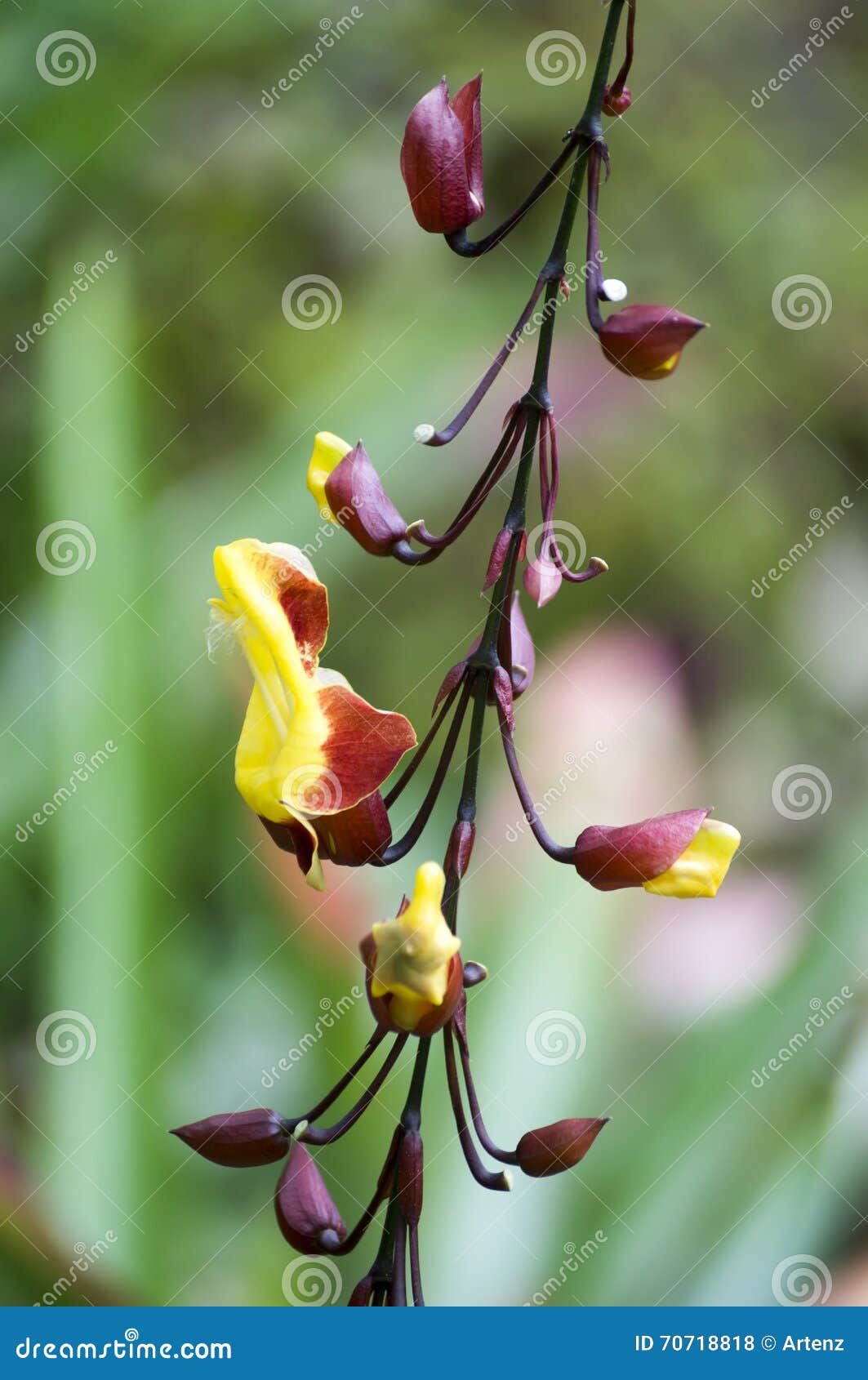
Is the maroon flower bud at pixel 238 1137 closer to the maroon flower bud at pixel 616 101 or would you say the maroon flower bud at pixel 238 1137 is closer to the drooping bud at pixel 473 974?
the drooping bud at pixel 473 974

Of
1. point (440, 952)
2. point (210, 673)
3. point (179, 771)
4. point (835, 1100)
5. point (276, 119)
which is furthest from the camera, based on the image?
point (276, 119)

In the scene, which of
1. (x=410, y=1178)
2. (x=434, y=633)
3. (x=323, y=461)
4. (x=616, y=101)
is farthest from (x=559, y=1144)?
(x=434, y=633)

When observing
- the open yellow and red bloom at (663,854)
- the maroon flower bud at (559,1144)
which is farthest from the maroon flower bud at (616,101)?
the maroon flower bud at (559,1144)

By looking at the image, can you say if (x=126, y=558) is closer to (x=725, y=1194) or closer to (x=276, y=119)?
(x=725, y=1194)

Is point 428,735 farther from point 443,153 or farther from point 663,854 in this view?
point 443,153

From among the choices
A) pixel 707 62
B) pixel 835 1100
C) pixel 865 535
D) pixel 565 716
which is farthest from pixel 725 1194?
pixel 707 62

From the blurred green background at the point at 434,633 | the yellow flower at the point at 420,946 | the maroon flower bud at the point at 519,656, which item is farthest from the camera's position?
the blurred green background at the point at 434,633

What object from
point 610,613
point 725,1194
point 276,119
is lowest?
point 725,1194
